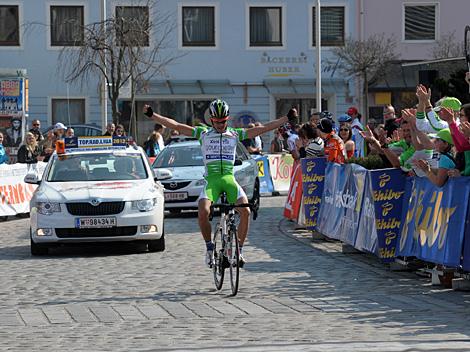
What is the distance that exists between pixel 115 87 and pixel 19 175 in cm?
1290

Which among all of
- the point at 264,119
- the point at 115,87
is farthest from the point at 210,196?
the point at 264,119

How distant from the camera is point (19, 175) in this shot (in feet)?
83.5

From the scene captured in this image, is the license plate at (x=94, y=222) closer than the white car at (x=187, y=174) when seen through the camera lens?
Yes

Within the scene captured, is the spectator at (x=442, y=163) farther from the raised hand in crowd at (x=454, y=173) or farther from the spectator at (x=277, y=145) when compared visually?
the spectator at (x=277, y=145)

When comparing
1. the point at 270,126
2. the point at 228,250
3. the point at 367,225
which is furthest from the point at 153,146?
the point at 228,250

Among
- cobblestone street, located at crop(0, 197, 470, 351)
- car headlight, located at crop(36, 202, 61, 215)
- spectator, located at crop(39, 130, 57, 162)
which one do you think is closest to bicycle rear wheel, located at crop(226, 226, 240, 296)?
cobblestone street, located at crop(0, 197, 470, 351)

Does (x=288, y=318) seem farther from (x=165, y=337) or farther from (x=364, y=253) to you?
(x=364, y=253)

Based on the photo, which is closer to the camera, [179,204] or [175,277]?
[175,277]

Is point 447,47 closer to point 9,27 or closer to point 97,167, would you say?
point 9,27

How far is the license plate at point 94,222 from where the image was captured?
54.8 ft

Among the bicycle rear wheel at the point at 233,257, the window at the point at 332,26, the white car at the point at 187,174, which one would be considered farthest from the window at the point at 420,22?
the bicycle rear wheel at the point at 233,257

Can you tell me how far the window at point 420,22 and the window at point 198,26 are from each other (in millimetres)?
7887

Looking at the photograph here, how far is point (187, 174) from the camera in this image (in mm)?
24203

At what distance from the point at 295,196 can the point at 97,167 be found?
4093 millimetres
